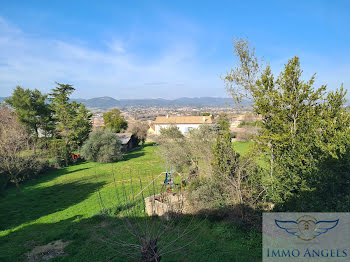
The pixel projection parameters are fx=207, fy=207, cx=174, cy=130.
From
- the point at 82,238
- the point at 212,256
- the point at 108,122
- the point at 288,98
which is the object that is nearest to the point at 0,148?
the point at 82,238

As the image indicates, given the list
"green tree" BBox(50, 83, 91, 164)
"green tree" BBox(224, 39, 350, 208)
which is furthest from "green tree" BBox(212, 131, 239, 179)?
"green tree" BBox(50, 83, 91, 164)

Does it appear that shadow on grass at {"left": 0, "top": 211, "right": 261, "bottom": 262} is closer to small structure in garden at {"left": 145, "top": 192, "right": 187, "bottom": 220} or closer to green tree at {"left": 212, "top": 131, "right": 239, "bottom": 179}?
small structure in garden at {"left": 145, "top": 192, "right": 187, "bottom": 220}

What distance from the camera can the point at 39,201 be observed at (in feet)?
49.8

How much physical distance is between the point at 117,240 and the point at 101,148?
25102 mm

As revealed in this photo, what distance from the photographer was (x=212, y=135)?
678 inches

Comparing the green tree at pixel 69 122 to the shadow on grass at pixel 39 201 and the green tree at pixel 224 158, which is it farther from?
the green tree at pixel 224 158

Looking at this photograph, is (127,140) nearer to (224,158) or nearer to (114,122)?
(114,122)

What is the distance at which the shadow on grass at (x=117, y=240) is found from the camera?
22.2ft

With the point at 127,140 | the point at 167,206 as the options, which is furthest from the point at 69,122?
the point at 167,206

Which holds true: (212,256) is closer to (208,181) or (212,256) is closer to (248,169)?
(208,181)

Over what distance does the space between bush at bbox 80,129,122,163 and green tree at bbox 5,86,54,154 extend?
7570 mm

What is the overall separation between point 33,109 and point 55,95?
4958 mm

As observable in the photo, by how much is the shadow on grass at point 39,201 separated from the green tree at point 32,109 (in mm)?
16005

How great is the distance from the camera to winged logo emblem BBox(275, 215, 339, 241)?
6.40 m
